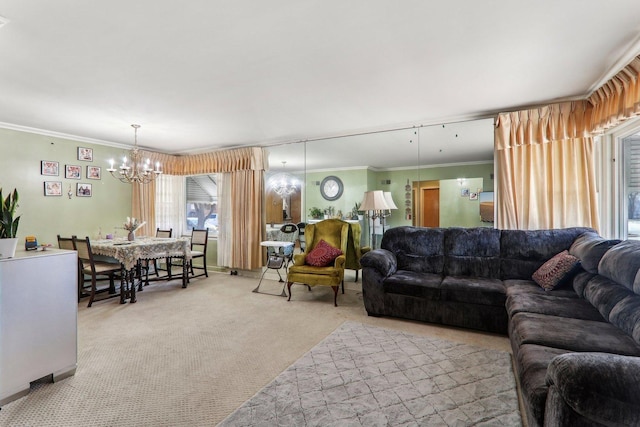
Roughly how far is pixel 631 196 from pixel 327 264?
329 cm

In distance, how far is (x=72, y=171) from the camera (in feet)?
16.4

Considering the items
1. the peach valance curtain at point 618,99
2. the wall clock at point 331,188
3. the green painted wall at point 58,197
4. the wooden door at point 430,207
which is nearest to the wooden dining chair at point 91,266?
the green painted wall at point 58,197

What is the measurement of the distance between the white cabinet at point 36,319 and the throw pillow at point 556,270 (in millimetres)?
3923

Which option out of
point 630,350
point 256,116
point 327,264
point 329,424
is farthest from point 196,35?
point 630,350

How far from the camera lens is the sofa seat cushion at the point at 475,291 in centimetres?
302

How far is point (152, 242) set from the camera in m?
4.60

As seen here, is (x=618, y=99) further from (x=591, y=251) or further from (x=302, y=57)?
(x=302, y=57)

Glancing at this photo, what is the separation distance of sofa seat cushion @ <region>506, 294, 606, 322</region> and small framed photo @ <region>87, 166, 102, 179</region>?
6.09m

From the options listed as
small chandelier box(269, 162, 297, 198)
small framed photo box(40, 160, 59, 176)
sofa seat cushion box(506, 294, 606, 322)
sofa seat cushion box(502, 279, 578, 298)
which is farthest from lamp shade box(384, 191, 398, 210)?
small framed photo box(40, 160, 59, 176)

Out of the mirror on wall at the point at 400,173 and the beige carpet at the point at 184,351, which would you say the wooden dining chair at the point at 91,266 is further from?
the mirror on wall at the point at 400,173

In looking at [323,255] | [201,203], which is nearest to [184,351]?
[323,255]

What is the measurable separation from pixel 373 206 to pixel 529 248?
1.96 meters

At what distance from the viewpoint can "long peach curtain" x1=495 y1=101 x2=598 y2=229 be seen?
339 centimetres

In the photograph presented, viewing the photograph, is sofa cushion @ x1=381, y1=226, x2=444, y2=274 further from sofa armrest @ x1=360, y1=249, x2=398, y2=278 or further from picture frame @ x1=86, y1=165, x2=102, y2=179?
picture frame @ x1=86, y1=165, x2=102, y2=179
